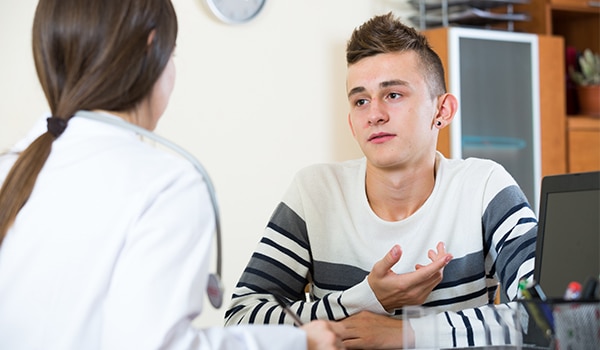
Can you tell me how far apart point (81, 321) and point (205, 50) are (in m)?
2.82

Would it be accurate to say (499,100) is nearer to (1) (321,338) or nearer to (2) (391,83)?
(2) (391,83)

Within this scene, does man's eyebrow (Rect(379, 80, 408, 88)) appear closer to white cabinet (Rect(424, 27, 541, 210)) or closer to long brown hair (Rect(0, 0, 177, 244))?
long brown hair (Rect(0, 0, 177, 244))

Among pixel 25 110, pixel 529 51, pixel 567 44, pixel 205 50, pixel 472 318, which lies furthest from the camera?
pixel 567 44

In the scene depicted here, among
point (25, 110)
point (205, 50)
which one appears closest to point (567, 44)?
point (205, 50)

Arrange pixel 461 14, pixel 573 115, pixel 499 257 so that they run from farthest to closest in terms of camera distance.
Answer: pixel 573 115
pixel 461 14
pixel 499 257

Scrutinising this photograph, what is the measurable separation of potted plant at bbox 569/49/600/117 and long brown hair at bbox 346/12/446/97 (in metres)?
2.65

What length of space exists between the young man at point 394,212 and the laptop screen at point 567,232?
24 centimetres

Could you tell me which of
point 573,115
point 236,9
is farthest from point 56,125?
point 573,115

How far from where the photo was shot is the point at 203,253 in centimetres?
100

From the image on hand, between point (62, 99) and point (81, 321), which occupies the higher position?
point (62, 99)

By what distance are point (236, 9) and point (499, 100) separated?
1.33 m

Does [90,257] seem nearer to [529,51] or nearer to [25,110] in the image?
[25,110]

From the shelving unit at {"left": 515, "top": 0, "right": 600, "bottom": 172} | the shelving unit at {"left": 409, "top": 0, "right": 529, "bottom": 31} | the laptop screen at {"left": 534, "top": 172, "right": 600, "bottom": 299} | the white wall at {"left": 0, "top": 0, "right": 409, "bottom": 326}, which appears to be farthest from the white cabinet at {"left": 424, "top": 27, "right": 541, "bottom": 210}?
the laptop screen at {"left": 534, "top": 172, "right": 600, "bottom": 299}

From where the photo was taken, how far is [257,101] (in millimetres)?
3865
